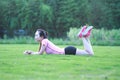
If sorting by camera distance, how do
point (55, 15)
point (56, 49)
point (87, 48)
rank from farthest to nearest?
point (55, 15) < point (56, 49) < point (87, 48)

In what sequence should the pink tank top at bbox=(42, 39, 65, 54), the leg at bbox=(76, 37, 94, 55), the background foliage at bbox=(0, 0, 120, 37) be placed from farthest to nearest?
the background foliage at bbox=(0, 0, 120, 37)
the pink tank top at bbox=(42, 39, 65, 54)
the leg at bbox=(76, 37, 94, 55)

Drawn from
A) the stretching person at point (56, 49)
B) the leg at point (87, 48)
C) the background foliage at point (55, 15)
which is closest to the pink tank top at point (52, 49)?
the stretching person at point (56, 49)

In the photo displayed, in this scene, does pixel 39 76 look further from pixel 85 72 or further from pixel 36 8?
pixel 36 8

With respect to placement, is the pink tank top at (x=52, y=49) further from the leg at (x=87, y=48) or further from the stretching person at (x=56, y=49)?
the leg at (x=87, y=48)

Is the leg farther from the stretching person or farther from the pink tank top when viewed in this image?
the pink tank top

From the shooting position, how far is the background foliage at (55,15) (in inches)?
1423

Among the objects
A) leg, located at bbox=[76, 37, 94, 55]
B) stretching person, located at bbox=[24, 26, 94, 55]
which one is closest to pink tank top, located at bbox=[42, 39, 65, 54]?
stretching person, located at bbox=[24, 26, 94, 55]

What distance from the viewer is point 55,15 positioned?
124 ft

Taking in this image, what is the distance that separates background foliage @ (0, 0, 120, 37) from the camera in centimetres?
3616

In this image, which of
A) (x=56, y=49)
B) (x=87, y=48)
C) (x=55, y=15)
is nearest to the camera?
(x=87, y=48)

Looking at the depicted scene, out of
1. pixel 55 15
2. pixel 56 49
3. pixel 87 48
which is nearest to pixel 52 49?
pixel 56 49

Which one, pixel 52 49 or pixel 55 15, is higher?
pixel 55 15

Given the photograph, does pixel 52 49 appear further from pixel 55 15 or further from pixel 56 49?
pixel 55 15

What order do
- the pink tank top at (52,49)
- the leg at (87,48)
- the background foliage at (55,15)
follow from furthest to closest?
the background foliage at (55,15) < the pink tank top at (52,49) < the leg at (87,48)
